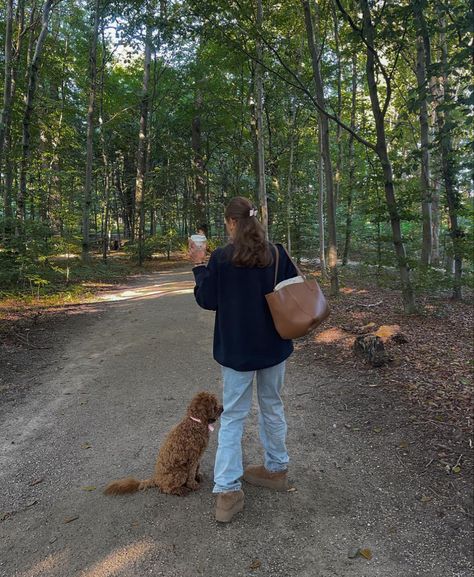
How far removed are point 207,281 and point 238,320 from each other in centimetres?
34

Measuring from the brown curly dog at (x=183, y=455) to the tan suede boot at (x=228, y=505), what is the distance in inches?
13.3

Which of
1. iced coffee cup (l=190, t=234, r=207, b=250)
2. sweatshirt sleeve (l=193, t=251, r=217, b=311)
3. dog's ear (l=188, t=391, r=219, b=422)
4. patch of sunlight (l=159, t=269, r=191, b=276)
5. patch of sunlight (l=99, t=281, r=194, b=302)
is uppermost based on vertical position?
iced coffee cup (l=190, t=234, r=207, b=250)

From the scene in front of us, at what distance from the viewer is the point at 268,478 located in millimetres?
3174

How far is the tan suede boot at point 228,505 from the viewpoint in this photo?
2.80m

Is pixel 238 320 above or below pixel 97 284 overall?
above

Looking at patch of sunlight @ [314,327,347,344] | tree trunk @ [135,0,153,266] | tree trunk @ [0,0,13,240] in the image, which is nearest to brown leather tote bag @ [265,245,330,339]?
patch of sunlight @ [314,327,347,344]

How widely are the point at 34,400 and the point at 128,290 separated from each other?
8663 mm

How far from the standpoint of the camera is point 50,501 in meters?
3.18

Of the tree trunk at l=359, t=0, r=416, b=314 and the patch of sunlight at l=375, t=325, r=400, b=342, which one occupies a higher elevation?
the tree trunk at l=359, t=0, r=416, b=314

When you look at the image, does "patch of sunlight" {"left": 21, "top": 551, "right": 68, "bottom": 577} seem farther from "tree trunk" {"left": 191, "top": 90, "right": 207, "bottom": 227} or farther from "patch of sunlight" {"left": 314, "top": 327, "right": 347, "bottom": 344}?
"tree trunk" {"left": 191, "top": 90, "right": 207, "bottom": 227}

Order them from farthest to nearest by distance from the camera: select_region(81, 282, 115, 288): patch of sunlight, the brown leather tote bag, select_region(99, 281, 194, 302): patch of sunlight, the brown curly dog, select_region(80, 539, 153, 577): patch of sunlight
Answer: select_region(81, 282, 115, 288): patch of sunlight, select_region(99, 281, 194, 302): patch of sunlight, the brown curly dog, the brown leather tote bag, select_region(80, 539, 153, 577): patch of sunlight

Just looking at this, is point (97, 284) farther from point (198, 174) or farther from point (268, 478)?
point (268, 478)

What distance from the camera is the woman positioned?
9.09 feet

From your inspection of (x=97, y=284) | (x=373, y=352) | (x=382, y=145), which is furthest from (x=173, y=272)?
(x=373, y=352)
